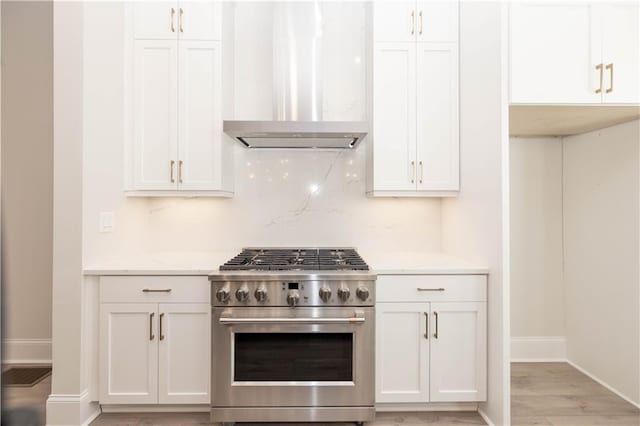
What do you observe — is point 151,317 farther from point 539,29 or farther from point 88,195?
point 539,29

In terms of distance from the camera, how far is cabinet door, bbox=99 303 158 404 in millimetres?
2322

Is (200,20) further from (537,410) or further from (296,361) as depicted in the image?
(537,410)

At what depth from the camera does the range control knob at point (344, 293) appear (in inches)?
87.7

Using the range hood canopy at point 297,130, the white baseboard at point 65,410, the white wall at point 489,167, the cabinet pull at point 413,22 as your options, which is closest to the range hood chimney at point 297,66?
the range hood canopy at point 297,130

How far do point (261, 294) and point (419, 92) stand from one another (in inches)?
63.7

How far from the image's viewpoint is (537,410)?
8.20 feet

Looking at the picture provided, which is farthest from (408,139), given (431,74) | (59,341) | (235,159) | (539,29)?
(59,341)

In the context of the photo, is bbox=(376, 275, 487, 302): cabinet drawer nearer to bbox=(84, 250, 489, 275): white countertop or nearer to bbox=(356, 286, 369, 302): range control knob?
bbox=(84, 250, 489, 275): white countertop

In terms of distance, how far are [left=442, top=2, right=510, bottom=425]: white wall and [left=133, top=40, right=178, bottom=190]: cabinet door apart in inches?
72.6

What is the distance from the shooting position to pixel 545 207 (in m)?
3.19

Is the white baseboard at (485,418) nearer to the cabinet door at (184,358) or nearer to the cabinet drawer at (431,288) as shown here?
the cabinet drawer at (431,288)

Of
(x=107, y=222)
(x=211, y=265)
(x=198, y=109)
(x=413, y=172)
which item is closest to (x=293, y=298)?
(x=211, y=265)

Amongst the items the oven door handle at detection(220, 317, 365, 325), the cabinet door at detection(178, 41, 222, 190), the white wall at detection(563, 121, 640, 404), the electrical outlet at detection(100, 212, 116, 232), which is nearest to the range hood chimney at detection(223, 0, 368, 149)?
the cabinet door at detection(178, 41, 222, 190)

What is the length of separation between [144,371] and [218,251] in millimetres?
988
